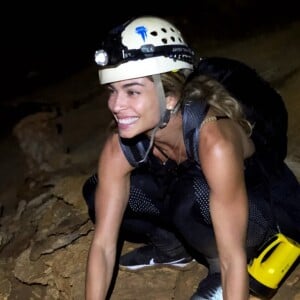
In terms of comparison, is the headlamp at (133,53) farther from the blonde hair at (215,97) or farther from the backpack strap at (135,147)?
the backpack strap at (135,147)

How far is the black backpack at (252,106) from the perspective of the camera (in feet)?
7.66

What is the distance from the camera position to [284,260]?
8.07ft

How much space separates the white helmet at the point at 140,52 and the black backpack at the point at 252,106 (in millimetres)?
141

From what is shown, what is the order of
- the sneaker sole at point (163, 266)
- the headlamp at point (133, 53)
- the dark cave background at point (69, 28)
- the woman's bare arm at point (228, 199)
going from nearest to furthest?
1. the woman's bare arm at point (228, 199)
2. the headlamp at point (133, 53)
3. the sneaker sole at point (163, 266)
4. the dark cave background at point (69, 28)

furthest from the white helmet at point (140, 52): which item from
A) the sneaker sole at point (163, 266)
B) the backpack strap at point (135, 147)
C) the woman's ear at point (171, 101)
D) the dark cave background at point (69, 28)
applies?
the dark cave background at point (69, 28)

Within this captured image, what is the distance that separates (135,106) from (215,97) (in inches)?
12.3

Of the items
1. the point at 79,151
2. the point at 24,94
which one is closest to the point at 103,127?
the point at 79,151

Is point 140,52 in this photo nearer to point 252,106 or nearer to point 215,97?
point 215,97

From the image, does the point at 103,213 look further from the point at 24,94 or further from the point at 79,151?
the point at 24,94

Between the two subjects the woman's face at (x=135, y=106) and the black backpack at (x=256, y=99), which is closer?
the woman's face at (x=135, y=106)

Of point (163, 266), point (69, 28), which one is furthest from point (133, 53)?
point (69, 28)

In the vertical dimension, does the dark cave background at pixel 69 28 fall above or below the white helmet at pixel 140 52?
below

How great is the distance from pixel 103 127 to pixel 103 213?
2925 mm

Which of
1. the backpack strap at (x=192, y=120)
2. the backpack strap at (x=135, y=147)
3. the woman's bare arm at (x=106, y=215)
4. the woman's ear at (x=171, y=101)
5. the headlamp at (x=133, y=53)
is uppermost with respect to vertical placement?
the headlamp at (x=133, y=53)
